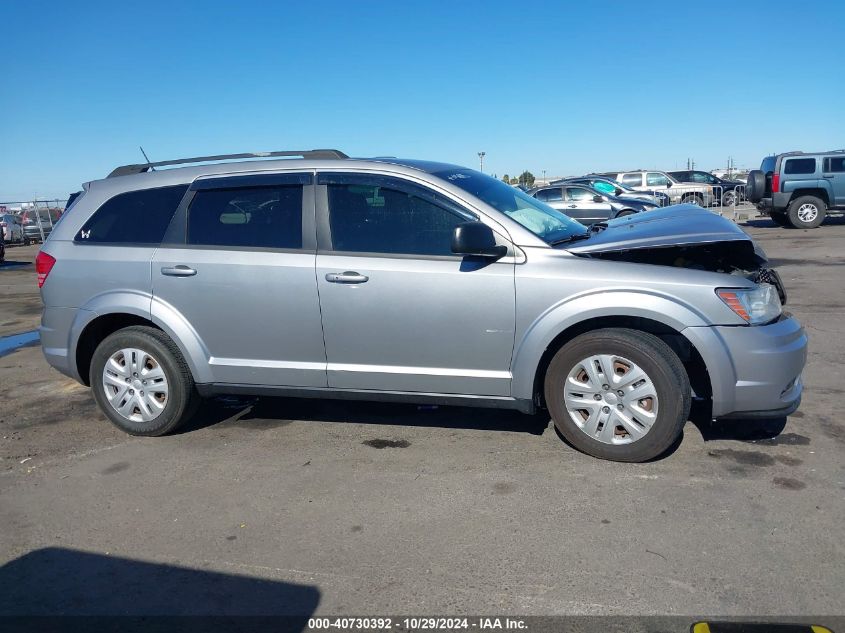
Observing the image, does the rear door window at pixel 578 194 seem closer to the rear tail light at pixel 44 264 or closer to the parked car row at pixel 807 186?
the parked car row at pixel 807 186

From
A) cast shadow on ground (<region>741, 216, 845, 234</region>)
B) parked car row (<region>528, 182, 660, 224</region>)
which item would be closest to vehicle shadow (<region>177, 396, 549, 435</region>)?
parked car row (<region>528, 182, 660, 224</region>)

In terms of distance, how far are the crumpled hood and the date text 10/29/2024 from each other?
225 cm

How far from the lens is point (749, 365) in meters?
4.02

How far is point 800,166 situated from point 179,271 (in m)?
19.0

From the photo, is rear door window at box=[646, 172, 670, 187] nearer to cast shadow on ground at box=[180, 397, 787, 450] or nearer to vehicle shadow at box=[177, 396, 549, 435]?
cast shadow on ground at box=[180, 397, 787, 450]

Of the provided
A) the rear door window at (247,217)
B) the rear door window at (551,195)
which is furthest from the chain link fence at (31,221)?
the rear door window at (247,217)

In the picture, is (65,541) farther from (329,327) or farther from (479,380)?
(479,380)

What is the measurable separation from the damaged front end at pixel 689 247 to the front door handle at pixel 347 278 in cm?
130

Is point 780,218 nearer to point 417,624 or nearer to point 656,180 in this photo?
point 656,180

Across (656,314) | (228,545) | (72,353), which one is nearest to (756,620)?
(656,314)

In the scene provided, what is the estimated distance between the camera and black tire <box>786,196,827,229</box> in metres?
19.2

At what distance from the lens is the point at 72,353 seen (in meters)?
5.14

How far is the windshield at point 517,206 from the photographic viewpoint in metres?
4.62

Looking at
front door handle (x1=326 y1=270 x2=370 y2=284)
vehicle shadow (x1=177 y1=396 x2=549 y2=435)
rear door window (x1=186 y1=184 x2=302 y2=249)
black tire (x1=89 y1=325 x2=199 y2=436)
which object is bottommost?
vehicle shadow (x1=177 y1=396 x2=549 y2=435)
